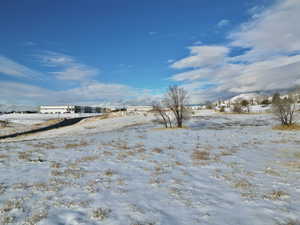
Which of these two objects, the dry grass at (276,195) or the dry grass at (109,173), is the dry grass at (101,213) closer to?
the dry grass at (109,173)

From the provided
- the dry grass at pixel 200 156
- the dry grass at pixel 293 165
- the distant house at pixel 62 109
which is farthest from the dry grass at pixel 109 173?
the distant house at pixel 62 109

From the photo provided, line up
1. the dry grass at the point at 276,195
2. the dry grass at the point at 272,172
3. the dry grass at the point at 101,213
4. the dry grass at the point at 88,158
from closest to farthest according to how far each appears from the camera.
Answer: the dry grass at the point at 101,213, the dry grass at the point at 276,195, the dry grass at the point at 272,172, the dry grass at the point at 88,158

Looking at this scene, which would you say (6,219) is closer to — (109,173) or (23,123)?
(109,173)

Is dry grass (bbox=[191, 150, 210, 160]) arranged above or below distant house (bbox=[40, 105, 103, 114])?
below

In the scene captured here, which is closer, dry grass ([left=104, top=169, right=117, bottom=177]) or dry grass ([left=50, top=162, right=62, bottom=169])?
dry grass ([left=104, top=169, right=117, bottom=177])

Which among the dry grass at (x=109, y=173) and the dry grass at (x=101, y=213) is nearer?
the dry grass at (x=101, y=213)

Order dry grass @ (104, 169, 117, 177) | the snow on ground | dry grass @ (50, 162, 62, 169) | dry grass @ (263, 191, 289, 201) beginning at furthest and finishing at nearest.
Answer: the snow on ground → dry grass @ (50, 162, 62, 169) → dry grass @ (104, 169, 117, 177) → dry grass @ (263, 191, 289, 201)

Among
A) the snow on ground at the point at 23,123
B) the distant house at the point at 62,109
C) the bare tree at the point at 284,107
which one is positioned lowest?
the snow on ground at the point at 23,123

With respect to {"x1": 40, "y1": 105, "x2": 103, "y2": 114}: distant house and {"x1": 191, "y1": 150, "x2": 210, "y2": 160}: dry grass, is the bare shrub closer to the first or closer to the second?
{"x1": 191, "y1": 150, "x2": 210, "y2": 160}: dry grass

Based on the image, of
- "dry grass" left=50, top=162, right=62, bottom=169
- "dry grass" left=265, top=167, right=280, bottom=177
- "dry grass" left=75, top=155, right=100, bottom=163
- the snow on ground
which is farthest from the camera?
the snow on ground

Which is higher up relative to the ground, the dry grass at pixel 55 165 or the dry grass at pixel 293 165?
the dry grass at pixel 55 165

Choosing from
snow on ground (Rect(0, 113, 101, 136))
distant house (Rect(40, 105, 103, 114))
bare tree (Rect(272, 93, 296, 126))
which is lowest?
snow on ground (Rect(0, 113, 101, 136))

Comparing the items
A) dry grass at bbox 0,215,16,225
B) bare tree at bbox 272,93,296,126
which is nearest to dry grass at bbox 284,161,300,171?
dry grass at bbox 0,215,16,225

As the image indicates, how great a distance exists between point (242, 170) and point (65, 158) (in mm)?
8629
